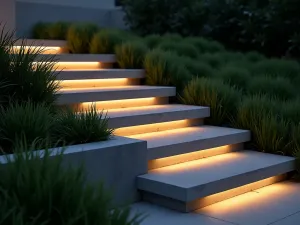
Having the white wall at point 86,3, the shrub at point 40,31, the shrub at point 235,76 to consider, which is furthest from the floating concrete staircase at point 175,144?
the white wall at point 86,3

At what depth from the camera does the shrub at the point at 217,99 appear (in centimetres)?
591

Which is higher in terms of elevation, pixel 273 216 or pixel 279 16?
pixel 279 16

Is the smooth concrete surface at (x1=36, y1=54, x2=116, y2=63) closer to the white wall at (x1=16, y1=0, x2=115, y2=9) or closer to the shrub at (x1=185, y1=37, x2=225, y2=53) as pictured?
the shrub at (x1=185, y1=37, x2=225, y2=53)

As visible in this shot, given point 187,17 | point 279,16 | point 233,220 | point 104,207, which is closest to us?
point 104,207

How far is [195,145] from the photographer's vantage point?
4953mm

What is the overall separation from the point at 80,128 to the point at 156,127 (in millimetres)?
1465

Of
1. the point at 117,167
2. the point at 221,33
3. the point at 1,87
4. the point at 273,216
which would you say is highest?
the point at 221,33

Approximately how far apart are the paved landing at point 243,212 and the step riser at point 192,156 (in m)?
0.47

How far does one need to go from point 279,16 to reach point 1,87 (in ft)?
20.8

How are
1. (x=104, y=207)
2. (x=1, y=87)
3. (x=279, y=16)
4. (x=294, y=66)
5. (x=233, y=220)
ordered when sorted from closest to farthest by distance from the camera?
(x=104, y=207) < (x=233, y=220) < (x=1, y=87) < (x=294, y=66) < (x=279, y=16)

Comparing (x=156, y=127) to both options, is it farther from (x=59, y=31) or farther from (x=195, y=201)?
(x=59, y=31)

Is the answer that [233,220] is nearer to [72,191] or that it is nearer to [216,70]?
[72,191]

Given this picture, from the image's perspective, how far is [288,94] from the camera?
6.49m

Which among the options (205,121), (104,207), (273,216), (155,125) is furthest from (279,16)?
(104,207)
